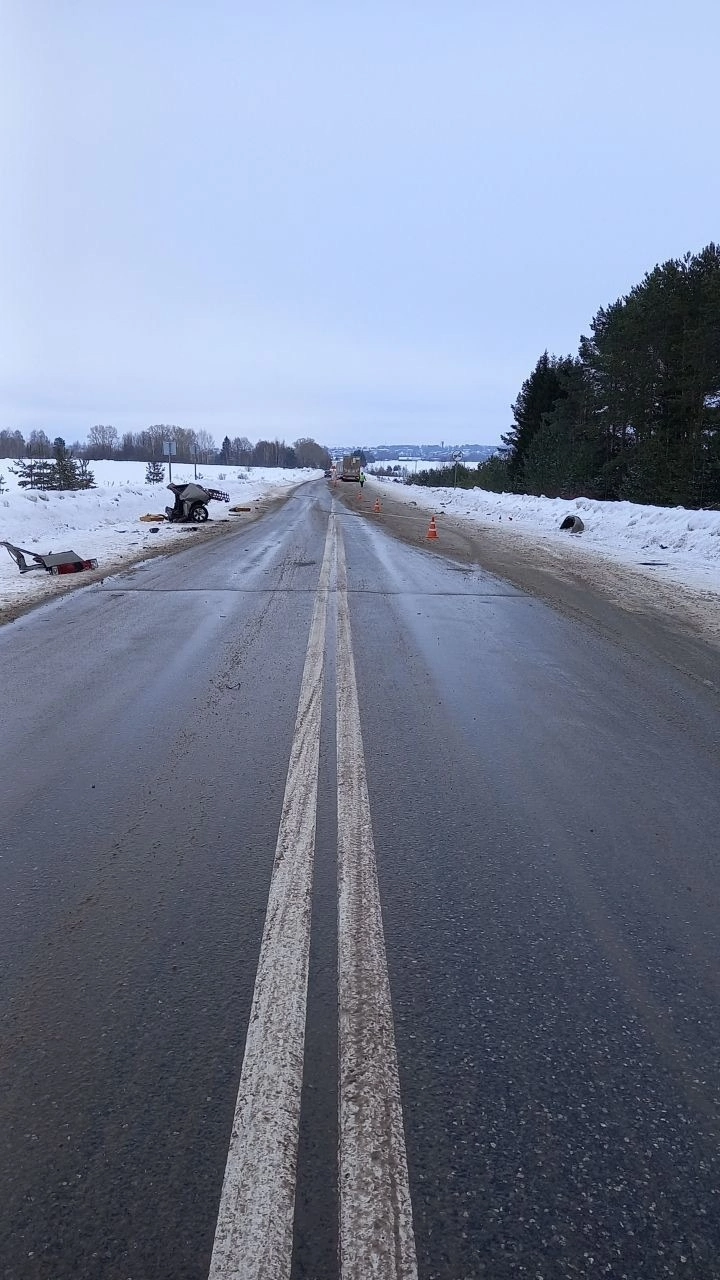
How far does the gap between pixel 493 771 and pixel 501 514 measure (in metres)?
26.9

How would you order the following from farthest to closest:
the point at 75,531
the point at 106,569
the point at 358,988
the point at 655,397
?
the point at 655,397
the point at 75,531
the point at 106,569
the point at 358,988

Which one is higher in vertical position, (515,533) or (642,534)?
(642,534)

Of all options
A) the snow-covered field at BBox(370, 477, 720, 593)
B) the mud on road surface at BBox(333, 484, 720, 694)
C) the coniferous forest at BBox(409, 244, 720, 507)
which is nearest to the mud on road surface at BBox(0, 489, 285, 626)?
the mud on road surface at BBox(333, 484, 720, 694)

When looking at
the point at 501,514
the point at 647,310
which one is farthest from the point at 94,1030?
the point at 647,310

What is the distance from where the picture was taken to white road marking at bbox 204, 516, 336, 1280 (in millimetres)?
1646

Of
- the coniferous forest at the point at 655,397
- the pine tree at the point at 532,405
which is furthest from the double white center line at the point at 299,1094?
the pine tree at the point at 532,405

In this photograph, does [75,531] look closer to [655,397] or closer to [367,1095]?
[367,1095]

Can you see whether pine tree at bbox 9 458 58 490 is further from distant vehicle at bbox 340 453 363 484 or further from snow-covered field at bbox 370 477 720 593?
snow-covered field at bbox 370 477 720 593

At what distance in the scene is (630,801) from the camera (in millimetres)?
3963

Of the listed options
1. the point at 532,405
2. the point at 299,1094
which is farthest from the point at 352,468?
the point at 299,1094

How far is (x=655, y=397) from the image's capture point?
3067cm

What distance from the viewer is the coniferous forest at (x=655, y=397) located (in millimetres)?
26875

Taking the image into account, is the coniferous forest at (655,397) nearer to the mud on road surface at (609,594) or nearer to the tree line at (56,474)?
the mud on road surface at (609,594)

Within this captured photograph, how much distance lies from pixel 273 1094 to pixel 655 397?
33729 mm
